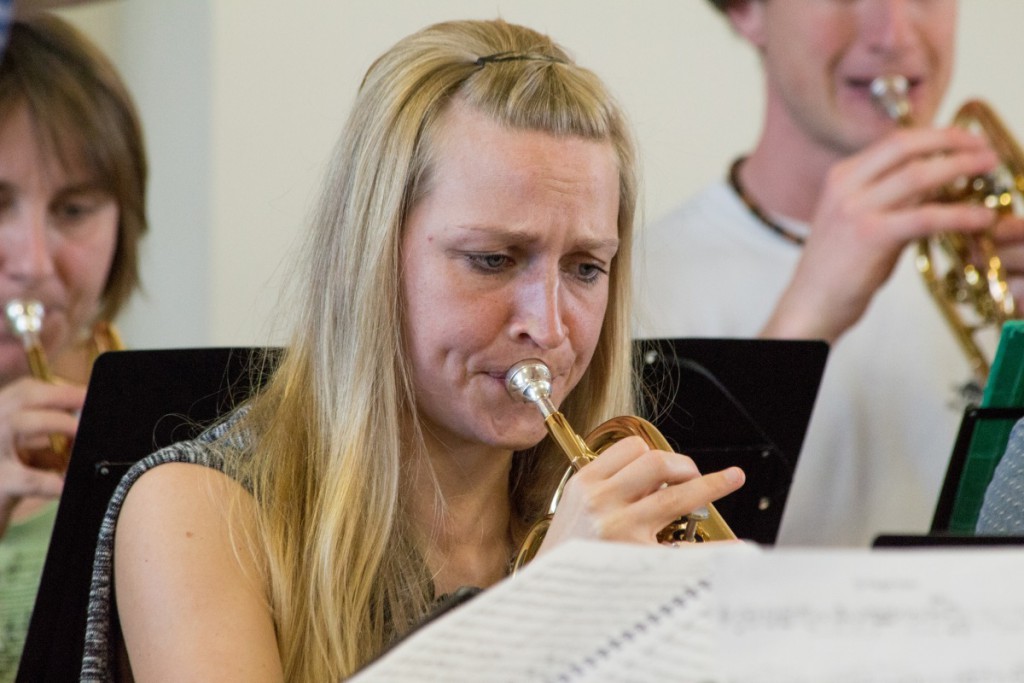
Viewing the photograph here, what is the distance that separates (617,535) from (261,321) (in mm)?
1037

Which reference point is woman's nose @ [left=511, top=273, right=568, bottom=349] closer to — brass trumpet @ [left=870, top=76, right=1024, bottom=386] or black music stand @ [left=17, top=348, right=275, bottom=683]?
black music stand @ [left=17, top=348, right=275, bottom=683]

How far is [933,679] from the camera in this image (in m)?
0.60

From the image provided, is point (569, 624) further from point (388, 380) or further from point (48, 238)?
point (48, 238)

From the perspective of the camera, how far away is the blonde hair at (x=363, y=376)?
1181 mm

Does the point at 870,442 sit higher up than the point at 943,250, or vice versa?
the point at 943,250

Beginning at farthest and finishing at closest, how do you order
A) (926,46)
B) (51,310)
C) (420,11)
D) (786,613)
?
(926,46) → (420,11) → (51,310) → (786,613)

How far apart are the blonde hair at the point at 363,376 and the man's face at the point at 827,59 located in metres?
0.87

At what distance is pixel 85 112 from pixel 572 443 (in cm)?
107

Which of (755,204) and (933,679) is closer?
(933,679)

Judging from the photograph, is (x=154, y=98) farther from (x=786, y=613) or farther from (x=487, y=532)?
(x=786, y=613)

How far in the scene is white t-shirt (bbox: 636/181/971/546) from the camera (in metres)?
2.04

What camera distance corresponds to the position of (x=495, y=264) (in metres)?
1.19

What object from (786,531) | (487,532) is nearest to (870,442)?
(786,531)

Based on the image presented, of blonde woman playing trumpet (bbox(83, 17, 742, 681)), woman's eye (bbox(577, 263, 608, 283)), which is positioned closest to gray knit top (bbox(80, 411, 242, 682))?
blonde woman playing trumpet (bbox(83, 17, 742, 681))
